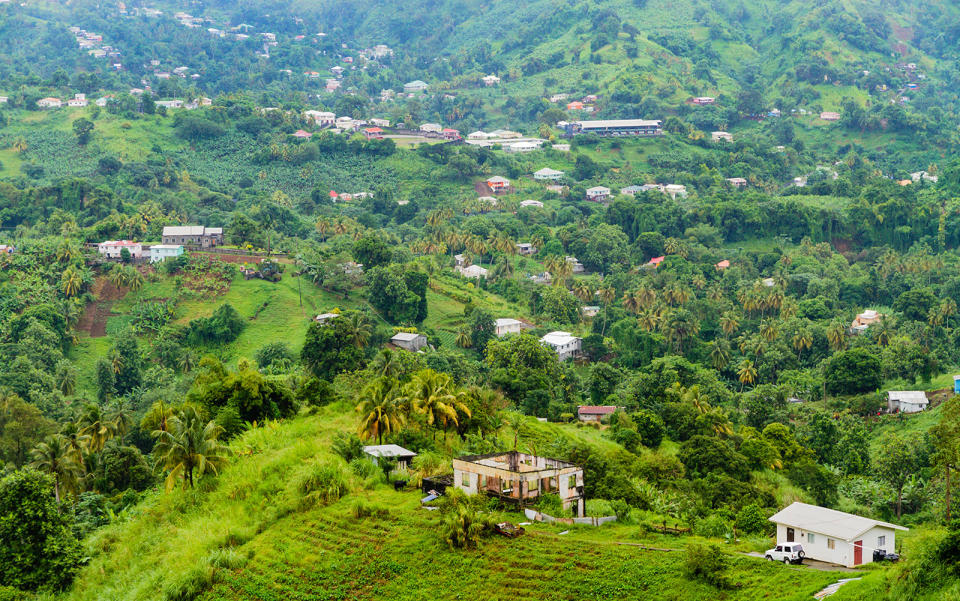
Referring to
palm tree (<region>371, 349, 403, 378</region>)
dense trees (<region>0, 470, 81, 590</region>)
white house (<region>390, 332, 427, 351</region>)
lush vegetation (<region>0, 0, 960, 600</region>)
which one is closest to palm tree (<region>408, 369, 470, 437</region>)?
lush vegetation (<region>0, 0, 960, 600</region>)

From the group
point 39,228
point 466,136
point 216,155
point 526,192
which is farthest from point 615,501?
point 466,136

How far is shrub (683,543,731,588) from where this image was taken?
2497cm

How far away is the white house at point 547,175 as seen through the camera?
115750 mm

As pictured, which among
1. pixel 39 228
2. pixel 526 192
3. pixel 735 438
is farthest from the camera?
pixel 526 192

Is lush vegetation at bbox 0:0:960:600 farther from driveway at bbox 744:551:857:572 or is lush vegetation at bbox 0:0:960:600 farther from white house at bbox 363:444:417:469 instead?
driveway at bbox 744:551:857:572

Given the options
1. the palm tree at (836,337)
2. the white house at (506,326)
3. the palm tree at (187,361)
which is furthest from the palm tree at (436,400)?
the palm tree at (836,337)

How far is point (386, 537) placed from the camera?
1155 inches

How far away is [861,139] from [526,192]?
4651cm

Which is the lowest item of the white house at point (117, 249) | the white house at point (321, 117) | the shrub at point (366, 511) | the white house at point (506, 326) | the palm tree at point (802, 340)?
the palm tree at point (802, 340)

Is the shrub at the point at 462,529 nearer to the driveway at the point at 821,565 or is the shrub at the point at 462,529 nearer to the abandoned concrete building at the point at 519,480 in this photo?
the abandoned concrete building at the point at 519,480

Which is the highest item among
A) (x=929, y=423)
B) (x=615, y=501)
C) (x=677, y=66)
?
(x=677, y=66)

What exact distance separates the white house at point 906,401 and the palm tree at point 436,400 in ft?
98.7

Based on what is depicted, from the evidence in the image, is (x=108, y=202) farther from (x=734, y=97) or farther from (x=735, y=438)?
(x=734, y=97)

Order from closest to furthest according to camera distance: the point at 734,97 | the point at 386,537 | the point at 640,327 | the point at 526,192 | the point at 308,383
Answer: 1. the point at 386,537
2. the point at 308,383
3. the point at 640,327
4. the point at 526,192
5. the point at 734,97
